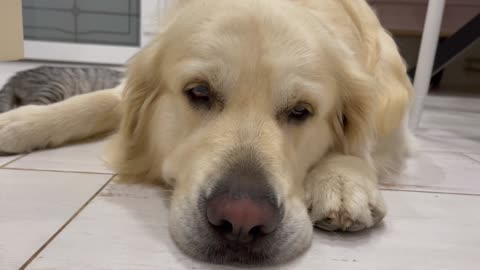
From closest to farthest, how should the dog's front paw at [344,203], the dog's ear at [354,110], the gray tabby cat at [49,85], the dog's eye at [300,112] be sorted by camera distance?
1. the dog's front paw at [344,203]
2. the dog's eye at [300,112]
3. the dog's ear at [354,110]
4. the gray tabby cat at [49,85]

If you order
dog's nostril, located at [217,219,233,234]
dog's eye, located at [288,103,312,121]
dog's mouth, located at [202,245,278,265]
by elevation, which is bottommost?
dog's mouth, located at [202,245,278,265]

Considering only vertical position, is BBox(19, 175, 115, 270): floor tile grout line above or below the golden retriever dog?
below

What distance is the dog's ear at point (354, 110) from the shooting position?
1542mm

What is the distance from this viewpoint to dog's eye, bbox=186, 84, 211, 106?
1.30 meters

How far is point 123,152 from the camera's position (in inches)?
64.8

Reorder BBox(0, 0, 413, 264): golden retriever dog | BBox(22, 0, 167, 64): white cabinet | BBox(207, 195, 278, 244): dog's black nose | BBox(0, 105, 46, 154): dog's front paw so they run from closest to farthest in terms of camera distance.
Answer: BBox(207, 195, 278, 244): dog's black nose, BBox(0, 0, 413, 264): golden retriever dog, BBox(0, 105, 46, 154): dog's front paw, BBox(22, 0, 167, 64): white cabinet

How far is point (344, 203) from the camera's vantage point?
1234 millimetres

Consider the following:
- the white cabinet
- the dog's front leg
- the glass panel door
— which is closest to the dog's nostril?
the dog's front leg

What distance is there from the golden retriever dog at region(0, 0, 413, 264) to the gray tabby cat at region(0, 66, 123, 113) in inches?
21.6

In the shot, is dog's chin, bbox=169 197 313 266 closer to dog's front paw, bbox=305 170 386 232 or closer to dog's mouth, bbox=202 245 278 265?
dog's mouth, bbox=202 245 278 265

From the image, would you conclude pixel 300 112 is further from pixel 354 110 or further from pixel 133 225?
pixel 133 225

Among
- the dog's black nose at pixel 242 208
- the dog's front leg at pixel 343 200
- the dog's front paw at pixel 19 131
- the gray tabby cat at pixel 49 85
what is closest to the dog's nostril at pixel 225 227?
the dog's black nose at pixel 242 208

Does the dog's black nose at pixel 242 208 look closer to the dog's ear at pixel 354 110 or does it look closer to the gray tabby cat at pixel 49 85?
the dog's ear at pixel 354 110

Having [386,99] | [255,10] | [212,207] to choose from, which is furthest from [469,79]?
[212,207]
